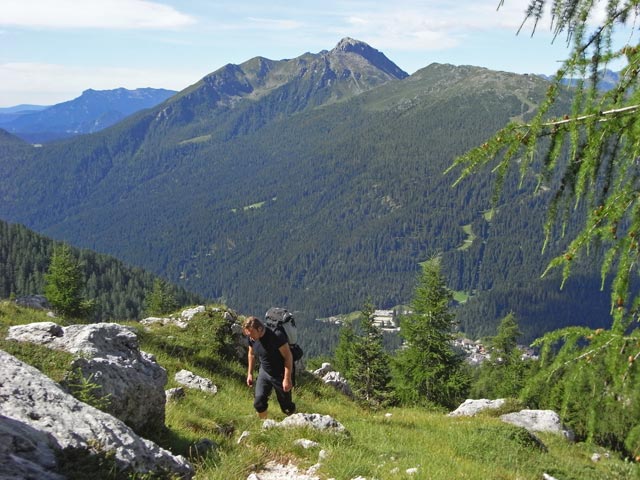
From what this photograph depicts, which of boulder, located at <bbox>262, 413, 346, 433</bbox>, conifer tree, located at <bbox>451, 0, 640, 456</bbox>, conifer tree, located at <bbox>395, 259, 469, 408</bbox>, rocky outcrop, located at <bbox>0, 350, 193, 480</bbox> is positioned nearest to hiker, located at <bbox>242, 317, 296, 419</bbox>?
boulder, located at <bbox>262, 413, 346, 433</bbox>

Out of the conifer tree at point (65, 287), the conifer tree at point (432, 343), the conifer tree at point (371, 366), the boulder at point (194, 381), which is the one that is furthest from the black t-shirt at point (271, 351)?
the conifer tree at point (65, 287)

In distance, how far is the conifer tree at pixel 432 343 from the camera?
30.9 meters

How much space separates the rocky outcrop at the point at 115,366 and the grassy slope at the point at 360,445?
363 millimetres

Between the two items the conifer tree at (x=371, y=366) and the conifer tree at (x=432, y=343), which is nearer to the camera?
the conifer tree at (x=432, y=343)

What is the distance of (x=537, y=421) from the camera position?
693 inches

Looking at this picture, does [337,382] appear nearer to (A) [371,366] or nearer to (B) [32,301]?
(A) [371,366]

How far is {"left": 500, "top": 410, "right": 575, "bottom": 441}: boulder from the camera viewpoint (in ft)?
55.9

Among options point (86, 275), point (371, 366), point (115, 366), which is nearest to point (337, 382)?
point (115, 366)

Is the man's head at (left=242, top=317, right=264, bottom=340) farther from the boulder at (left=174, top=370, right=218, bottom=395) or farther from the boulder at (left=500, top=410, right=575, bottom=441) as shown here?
the boulder at (left=500, top=410, right=575, bottom=441)

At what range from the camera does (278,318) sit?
36.1ft

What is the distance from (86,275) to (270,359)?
17140cm

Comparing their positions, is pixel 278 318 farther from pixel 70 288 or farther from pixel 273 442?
pixel 70 288

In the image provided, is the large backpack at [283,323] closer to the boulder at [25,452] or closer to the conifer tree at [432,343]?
the boulder at [25,452]

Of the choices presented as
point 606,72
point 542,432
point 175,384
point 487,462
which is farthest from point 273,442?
point 542,432
